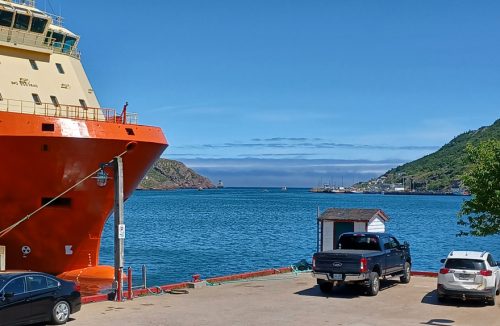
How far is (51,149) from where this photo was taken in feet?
84.6

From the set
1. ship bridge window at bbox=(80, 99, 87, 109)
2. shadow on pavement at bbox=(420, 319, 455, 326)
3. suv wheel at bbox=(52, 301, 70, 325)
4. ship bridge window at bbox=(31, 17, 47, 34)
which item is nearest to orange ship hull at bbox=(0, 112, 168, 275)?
ship bridge window at bbox=(80, 99, 87, 109)

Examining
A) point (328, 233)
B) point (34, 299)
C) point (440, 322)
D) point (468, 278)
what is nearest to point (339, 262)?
point (468, 278)

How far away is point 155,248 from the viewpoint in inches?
2324

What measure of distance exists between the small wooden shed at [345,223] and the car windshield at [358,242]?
4.23 m

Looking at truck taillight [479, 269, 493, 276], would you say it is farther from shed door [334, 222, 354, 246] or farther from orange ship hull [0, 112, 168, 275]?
orange ship hull [0, 112, 168, 275]

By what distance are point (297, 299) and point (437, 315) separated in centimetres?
430

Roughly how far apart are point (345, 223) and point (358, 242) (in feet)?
16.0

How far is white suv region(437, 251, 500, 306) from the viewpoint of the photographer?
17.7m

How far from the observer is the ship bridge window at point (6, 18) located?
92.0ft

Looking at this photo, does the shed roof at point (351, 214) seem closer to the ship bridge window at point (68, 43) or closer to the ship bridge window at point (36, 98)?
the ship bridge window at point (36, 98)

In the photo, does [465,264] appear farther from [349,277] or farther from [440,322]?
[349,277]

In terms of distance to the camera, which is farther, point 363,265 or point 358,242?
point 358,242

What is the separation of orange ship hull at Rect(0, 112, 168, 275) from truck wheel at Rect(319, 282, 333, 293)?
11.9 metres

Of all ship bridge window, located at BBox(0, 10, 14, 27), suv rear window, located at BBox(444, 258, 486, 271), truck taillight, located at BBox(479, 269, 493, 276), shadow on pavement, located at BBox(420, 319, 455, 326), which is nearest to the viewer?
shadow on pavement, located at BBox(420, 319, 455, 326)
